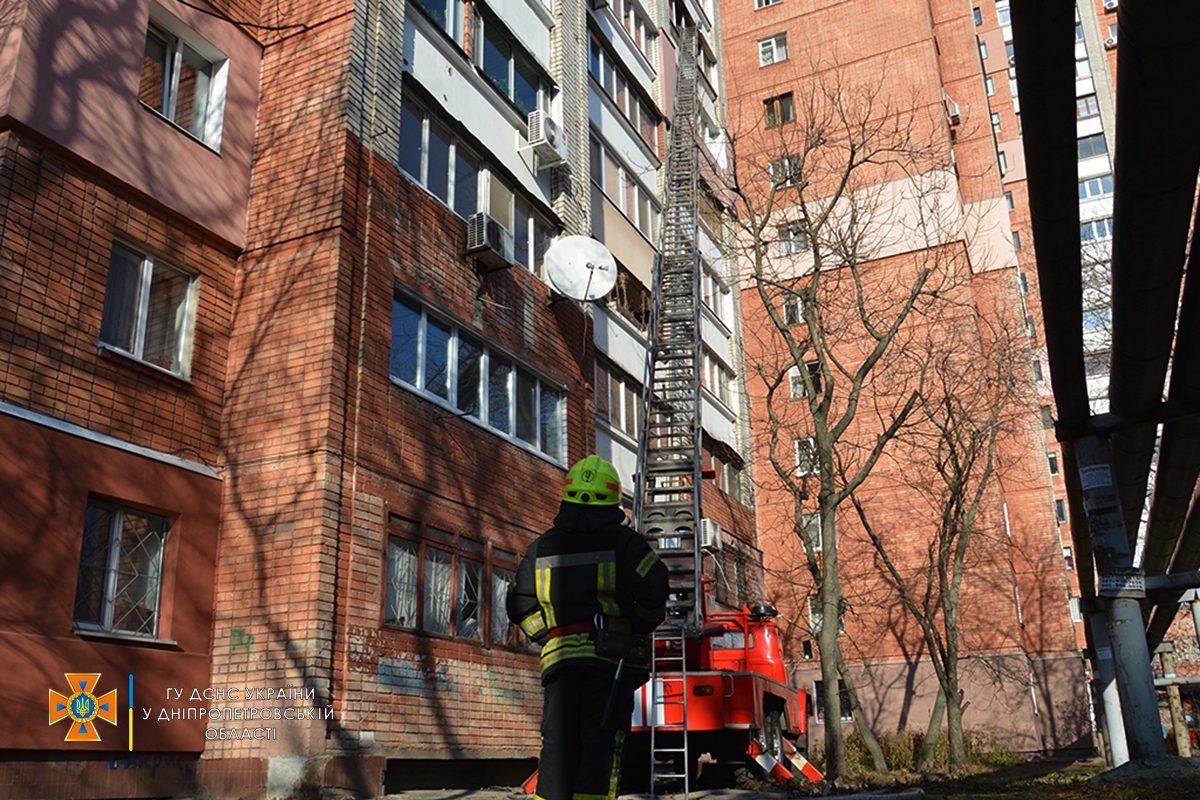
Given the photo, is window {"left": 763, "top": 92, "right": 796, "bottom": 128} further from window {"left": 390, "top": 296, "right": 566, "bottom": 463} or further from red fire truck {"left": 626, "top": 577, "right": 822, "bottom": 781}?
red fire truck {"left": 626, "top": 577, "right": 822, "bottom": 781}

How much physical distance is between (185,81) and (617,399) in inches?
391

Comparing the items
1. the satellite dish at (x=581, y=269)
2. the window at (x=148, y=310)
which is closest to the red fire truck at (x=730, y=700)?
the satellite dish at (x=581, y=269)

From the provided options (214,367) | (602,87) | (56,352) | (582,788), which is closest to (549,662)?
(582,788)

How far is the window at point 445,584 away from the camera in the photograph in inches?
481

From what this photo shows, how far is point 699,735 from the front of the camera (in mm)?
12492

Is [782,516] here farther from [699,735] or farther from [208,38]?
[208,38]

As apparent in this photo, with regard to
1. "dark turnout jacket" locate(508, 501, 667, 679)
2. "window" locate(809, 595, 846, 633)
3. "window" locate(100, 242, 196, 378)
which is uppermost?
"window" locate(100, 242, 196, 378)

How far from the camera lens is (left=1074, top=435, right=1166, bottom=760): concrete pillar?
958 cm

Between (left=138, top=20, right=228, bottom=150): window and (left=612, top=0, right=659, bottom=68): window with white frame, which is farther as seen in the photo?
(left=612, top=0, right=659, bottom=68): window with white frame

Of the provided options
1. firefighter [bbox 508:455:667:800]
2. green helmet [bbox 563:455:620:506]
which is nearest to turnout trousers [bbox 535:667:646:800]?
firefighter [bbox 508:455:667:800]

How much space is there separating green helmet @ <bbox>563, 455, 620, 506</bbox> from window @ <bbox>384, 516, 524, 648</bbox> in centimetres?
647

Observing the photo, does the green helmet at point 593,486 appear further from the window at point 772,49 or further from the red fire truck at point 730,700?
the window at point 772,49

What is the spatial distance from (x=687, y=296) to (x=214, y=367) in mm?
→ 10854

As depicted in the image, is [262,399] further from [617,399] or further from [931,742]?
[931,742]
